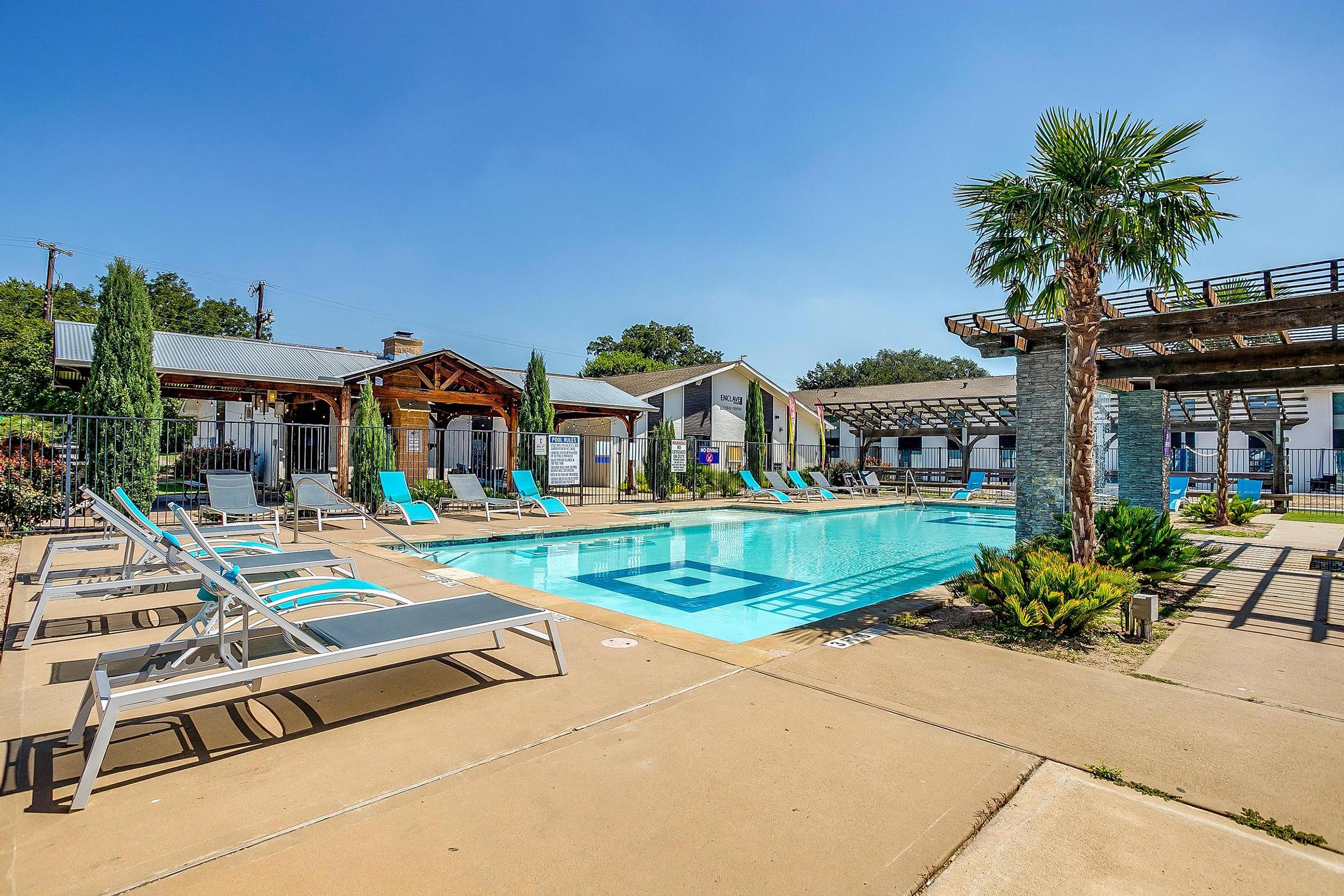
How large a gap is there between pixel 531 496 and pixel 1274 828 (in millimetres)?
13847

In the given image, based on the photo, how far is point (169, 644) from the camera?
3320mm

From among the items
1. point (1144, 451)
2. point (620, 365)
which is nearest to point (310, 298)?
point (620, 365)

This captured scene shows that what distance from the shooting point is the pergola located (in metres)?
6.82

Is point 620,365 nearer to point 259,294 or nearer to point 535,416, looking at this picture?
point 259,294

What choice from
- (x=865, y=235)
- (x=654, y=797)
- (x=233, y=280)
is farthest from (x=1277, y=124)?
(x=233, y=280)

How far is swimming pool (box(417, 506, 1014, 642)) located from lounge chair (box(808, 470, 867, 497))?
5134 mm

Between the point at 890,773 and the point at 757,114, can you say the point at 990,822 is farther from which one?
the point at 757,114

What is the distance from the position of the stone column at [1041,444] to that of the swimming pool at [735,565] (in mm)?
1561

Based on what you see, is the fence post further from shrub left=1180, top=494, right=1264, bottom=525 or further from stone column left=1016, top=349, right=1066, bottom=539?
shrub left=1180, top=494, right=1264, bottom=525

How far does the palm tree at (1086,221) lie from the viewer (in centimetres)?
599

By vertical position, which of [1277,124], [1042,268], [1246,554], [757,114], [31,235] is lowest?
[1246,554]

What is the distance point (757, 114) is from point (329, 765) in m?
14.1

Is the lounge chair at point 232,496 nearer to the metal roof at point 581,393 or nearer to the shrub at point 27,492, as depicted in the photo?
the shrub at point 27,492

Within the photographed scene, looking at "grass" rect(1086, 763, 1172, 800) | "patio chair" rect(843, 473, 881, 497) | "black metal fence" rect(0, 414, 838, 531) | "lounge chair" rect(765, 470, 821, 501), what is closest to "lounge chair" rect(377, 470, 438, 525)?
"black metal fence" rect(0, 414, 838, 531)
